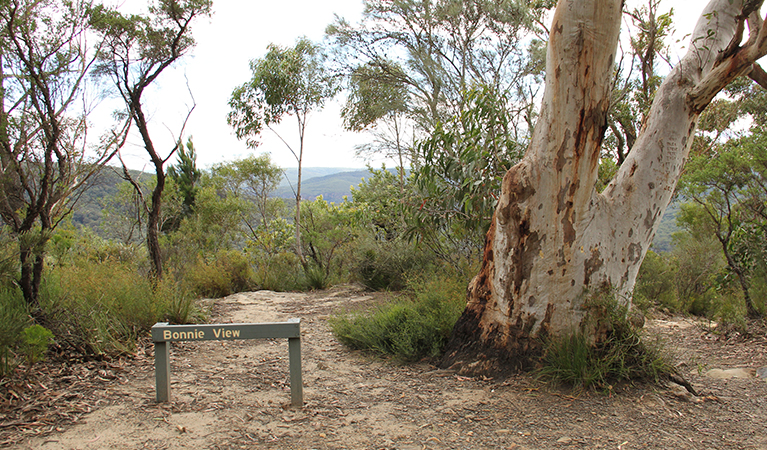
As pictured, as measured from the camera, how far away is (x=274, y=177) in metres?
20.9

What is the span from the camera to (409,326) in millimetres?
5164

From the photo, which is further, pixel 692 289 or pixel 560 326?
Answer: pixel 692 289

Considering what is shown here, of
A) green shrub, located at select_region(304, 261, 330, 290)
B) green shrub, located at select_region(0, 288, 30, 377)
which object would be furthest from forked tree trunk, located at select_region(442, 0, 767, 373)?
green shrub, located at select_region(304, 261, 330, 290)

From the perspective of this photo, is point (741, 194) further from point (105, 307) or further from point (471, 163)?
point (105, 307)

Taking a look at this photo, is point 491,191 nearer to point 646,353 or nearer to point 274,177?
point 646,353

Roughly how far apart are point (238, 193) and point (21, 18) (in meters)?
17.5

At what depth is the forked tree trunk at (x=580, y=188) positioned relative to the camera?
3951mm

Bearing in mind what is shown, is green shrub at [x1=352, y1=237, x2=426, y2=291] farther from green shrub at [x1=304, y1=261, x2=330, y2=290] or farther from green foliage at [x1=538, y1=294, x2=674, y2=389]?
green foliage at [x1=538, y1=294, x2=674, y2=389]

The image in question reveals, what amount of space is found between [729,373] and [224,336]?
15.8ft

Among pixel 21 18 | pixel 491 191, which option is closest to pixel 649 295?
pixel 491 191

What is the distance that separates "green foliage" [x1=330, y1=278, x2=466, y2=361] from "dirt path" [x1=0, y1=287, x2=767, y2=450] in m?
0.25

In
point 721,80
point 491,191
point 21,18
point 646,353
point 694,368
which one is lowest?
point 694,368

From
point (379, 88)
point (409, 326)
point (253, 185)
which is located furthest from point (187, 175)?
point (409, 326)

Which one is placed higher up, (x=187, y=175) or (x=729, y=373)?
(x=187, y=175)
